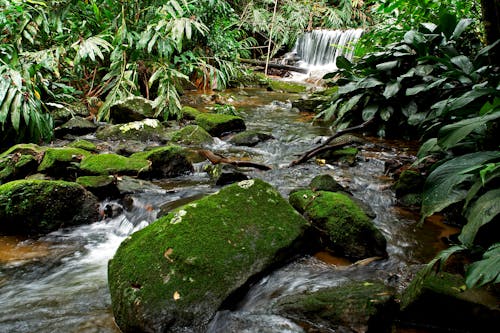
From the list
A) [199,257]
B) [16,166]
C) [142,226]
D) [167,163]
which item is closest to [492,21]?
[199,257]

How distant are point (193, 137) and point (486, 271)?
4.39 meters

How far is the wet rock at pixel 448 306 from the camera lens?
1530 millimetres

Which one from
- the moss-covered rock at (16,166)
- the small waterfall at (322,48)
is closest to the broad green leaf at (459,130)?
the moss-covered rock at (16,166)

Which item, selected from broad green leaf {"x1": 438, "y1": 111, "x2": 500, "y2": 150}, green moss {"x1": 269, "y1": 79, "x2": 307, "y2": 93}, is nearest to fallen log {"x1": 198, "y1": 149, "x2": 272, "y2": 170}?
broad green leaf {"x1": 438, "y1": 111, "x2": 500, "y2": 150}

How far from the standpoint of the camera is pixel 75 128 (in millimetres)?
5551

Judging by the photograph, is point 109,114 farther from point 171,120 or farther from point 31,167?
point 31,167

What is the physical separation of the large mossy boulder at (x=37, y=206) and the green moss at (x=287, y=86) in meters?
8.34

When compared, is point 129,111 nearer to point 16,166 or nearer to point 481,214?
point 16,166

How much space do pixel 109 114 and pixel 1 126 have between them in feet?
6.53

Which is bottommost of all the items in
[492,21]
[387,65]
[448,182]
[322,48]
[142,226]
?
[142,226]

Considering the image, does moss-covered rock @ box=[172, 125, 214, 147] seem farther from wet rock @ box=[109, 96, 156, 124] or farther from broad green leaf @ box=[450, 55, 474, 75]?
broad green leaf @ box=[450, 55, 474, 75]

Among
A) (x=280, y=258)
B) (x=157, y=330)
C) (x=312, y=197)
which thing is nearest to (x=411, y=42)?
(x=312, y=197)

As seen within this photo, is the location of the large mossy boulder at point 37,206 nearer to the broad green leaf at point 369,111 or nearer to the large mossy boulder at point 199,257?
the large mossy boulder at point 199,257

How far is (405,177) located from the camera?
319cm
